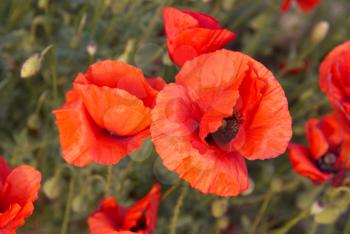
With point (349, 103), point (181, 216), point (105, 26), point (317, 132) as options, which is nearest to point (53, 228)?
point (181, 216)

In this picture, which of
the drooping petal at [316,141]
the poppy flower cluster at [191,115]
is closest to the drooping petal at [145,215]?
the poppy flower cluster at [191,115]

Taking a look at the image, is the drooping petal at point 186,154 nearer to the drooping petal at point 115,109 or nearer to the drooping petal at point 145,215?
the drooping petal at point 115,109

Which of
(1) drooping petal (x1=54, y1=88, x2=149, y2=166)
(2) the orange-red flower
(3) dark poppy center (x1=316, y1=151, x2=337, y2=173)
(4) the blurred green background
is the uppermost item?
(1) drooping petal (x1=54, y1=88, x2=149, y2=166)

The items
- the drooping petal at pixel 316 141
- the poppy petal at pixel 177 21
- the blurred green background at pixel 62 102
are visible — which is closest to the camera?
the poppy petal at pixel 177 21

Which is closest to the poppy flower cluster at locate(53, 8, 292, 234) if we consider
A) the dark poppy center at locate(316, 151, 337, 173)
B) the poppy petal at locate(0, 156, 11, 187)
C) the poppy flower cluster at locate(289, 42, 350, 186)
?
the poppy petal at locate(0, 156, 11, 187)

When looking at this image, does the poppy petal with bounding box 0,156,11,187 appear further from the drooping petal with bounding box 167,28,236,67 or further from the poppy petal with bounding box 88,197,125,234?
the drooping petal with bounding box 167,28,236,67
